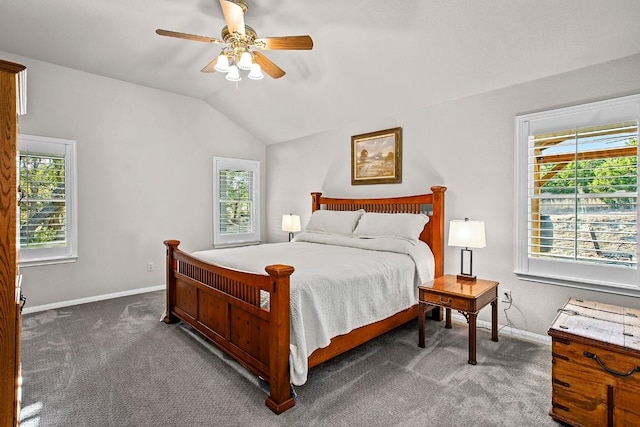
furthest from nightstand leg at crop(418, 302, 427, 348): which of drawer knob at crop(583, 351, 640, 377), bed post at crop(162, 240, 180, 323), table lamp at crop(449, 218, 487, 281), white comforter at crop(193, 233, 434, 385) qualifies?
bed post at crop(162, 240, 180, 323)

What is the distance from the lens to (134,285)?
4559 millimetres

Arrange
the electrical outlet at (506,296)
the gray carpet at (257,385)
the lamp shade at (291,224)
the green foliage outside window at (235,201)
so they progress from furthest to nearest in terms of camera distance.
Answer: the green foliage outside window at (235,201) → the lamp shade at (291,224) → the electrical outlet at (506,296) → the gray carpet at (257,385)

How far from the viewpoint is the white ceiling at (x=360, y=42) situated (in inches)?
97.5

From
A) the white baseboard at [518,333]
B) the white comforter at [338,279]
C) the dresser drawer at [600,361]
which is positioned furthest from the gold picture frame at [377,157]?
the dresser drawer at [600,361]

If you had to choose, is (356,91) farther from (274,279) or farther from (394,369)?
(394,369)

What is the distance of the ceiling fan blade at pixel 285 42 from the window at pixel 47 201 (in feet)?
9.88

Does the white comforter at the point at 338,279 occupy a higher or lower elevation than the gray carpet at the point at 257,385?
higher

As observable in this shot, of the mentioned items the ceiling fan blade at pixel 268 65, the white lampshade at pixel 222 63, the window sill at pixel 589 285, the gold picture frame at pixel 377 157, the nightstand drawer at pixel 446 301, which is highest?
the ceiling fan blade at pixel 268 65

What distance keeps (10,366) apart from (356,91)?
3.70m

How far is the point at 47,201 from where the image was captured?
12.6ft

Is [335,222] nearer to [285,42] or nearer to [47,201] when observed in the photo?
[285,42]

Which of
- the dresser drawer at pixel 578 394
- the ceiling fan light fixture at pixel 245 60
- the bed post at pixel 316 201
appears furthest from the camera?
the bed post at pixel 316 201

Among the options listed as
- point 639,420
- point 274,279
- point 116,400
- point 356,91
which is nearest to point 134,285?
point 116,400

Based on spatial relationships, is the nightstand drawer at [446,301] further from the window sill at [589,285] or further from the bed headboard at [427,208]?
the window sill at [589,285]
